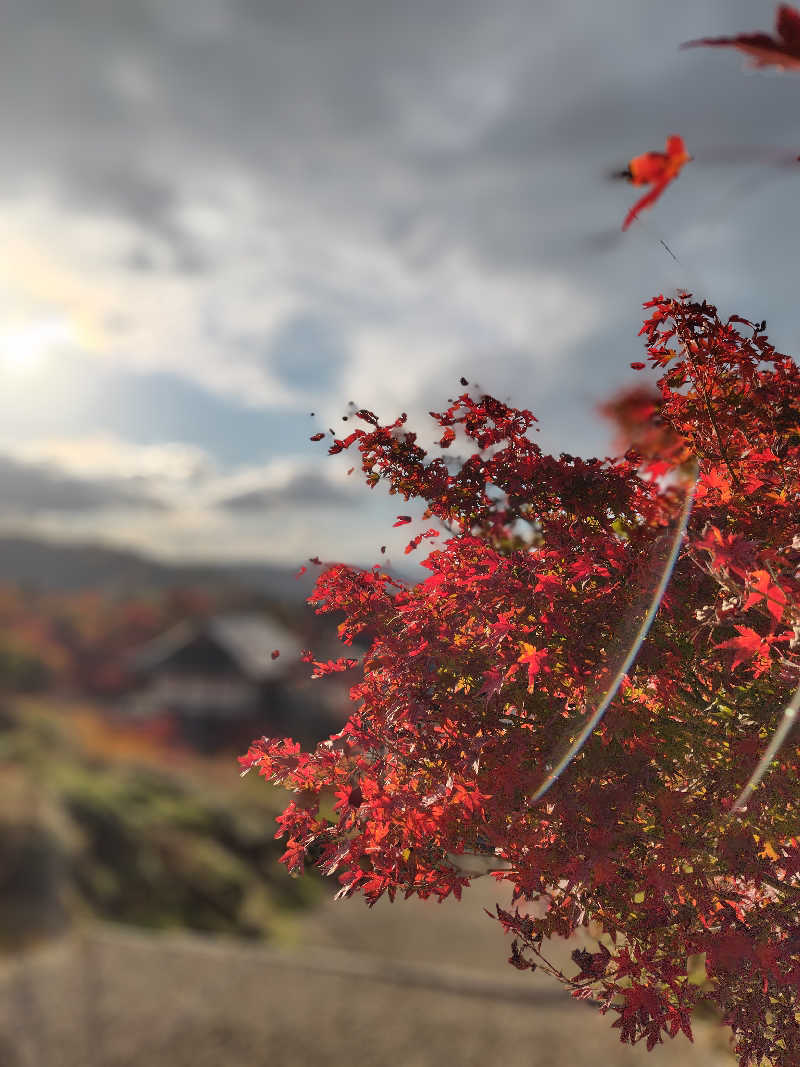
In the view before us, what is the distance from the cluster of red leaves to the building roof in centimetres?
2396

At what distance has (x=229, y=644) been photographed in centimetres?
2720

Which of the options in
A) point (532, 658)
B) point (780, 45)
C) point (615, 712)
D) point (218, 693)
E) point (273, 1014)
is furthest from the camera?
point (218, 693)

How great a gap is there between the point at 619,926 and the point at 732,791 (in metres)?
0.53

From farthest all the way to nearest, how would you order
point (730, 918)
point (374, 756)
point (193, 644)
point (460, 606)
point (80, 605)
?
point (80, 605) < point (193, 644) < point (374, 756) < point (460, 606) < point (730, 918)

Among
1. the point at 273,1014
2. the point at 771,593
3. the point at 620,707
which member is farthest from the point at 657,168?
the point at 273,1014

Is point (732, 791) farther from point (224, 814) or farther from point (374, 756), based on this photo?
point (224, 814)

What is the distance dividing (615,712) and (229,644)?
26.2 metres

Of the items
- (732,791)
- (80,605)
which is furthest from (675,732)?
(80,605)

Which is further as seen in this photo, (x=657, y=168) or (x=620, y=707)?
(x=620, y=707)

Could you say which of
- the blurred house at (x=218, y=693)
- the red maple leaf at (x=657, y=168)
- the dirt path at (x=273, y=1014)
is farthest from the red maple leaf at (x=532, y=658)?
the blurred house at (x=218, y=693)

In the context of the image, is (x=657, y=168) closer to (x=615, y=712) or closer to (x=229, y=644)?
(x=615, y=712)

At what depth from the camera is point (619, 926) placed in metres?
2.21

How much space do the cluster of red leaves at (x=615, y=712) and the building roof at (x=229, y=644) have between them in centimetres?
2396

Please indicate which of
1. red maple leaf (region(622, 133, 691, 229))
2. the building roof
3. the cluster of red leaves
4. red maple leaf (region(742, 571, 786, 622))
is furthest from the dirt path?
the building roof
